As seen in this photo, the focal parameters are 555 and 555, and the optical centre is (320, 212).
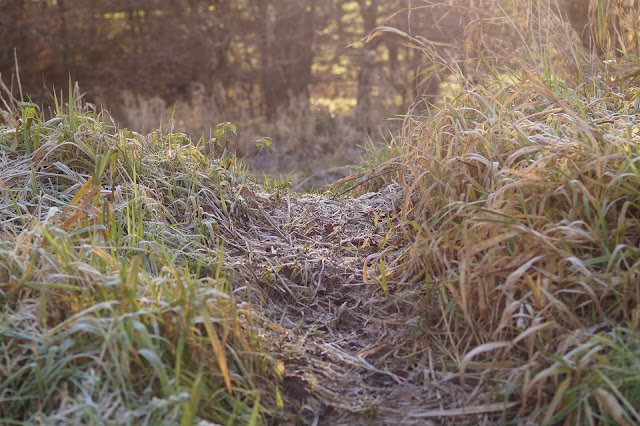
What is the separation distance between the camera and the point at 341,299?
2.38 meters

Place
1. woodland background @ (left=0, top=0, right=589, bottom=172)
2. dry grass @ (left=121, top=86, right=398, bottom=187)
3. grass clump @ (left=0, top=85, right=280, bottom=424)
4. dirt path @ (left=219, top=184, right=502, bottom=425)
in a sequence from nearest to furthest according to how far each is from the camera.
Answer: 1. grass clump @ (left=0, top=85, right=280, bottom=424)
2. dirt path @ (left=219, top=184, right=502, bottom=425)
3. dry grass @ (left=121, top=86, right=398, bottom=187)
4. woodland background @ (left=0, top=0, right=589, bottom=172)

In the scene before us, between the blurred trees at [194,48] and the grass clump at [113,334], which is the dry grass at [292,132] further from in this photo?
the grass clump at [113,334]

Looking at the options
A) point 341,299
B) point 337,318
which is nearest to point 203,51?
point 341,299

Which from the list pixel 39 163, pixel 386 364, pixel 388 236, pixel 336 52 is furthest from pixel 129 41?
pixel 386 364

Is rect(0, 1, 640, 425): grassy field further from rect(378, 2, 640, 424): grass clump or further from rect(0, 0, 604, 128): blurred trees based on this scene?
rect(0, 0, 604, 128): blurred trees

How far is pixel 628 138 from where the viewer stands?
207 cm

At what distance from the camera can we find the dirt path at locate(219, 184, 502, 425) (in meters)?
1.72

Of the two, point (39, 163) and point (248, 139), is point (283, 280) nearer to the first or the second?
point (39, 163)

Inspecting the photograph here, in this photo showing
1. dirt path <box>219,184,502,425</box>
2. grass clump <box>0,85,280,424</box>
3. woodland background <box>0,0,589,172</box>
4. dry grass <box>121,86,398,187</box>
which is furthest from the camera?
woodland background <box>0,0,589,172</box>

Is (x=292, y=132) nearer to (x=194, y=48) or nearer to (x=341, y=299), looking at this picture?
(x=194, y=48)

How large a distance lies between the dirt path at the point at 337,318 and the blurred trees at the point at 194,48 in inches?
243

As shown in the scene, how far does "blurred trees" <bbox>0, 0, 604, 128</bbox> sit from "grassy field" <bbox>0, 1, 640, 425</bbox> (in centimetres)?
652

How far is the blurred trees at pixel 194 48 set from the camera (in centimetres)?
908

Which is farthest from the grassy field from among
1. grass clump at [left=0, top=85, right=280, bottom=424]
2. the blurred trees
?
the blurred trees
